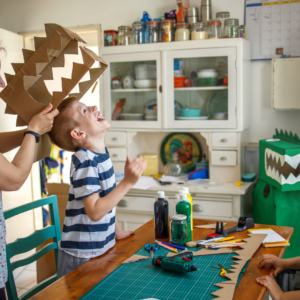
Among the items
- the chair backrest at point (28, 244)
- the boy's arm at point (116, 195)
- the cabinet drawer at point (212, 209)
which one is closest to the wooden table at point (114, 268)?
the boy's arm at point (116, 195)

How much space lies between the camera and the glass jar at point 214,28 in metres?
2.48

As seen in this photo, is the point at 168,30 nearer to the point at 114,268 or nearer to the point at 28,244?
the point at 28,244

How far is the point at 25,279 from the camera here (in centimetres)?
280

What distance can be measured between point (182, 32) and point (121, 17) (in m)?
0.65

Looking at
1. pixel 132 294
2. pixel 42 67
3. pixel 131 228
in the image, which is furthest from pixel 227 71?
pixel 132 294

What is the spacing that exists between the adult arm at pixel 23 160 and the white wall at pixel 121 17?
1892 mm

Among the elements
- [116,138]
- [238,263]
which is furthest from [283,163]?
[116,138]

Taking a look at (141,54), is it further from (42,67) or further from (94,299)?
(94,299)

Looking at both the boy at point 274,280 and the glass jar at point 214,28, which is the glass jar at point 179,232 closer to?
the boy at point 274,280

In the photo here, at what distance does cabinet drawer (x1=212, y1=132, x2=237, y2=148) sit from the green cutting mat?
1422mm

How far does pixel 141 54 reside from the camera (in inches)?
104

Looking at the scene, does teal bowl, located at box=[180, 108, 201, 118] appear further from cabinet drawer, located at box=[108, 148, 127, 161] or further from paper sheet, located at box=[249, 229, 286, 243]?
paper sheet, located at box=[249, 229, 286, 243]

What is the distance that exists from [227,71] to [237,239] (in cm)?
144

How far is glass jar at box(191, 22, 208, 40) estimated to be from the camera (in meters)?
2.52
